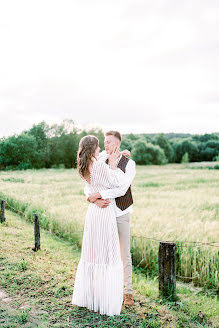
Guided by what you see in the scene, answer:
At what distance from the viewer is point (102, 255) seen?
3934mm

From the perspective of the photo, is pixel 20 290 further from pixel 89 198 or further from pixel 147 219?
pixel 147 219

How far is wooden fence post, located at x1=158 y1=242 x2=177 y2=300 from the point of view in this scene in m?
4.53

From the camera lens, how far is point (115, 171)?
3934 mm

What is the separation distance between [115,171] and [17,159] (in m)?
36.7

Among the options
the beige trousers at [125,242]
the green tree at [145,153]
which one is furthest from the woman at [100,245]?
the green tree at [145,153]

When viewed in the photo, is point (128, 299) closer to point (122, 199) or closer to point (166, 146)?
point (122, 199)

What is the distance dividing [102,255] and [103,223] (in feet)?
1.27

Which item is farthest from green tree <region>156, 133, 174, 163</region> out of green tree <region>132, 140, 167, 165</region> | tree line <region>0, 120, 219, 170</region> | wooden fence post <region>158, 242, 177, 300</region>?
wooden fence post <region>158, 242, 177, 300</region>

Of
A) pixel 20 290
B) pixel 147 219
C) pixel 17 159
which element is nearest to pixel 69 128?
pixel 17 159

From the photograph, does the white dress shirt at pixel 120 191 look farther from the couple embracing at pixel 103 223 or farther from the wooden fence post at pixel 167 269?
the wooden fence post at pixel 167 269

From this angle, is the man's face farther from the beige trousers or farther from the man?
the beige trousers

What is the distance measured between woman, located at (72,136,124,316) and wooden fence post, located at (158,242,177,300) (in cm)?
86

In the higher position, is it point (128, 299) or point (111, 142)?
point (111, 142)

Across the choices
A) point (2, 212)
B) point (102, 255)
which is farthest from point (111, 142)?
point (2, 212)
